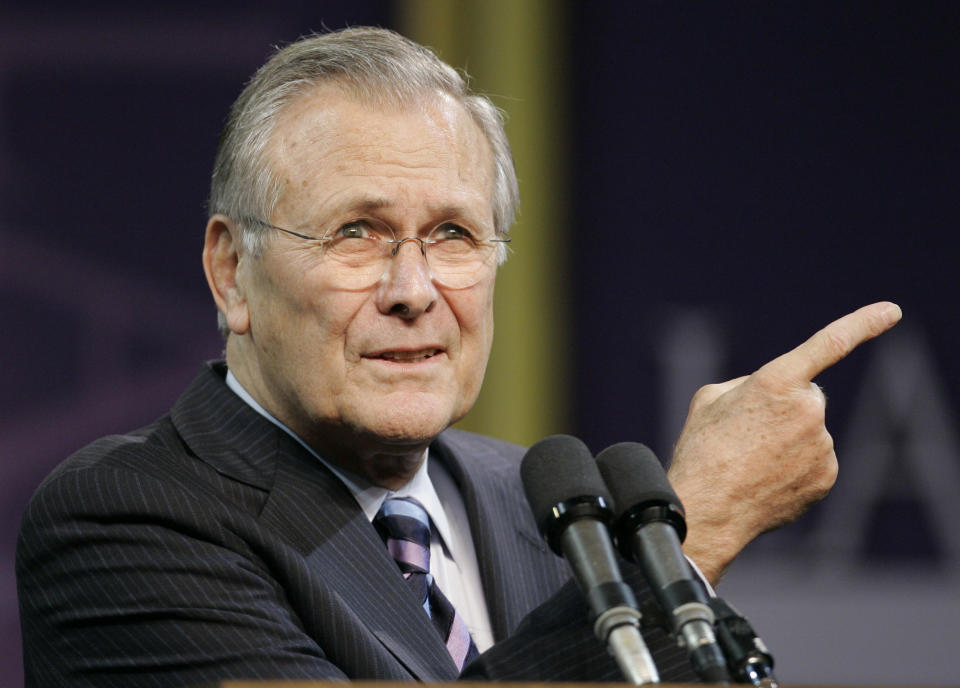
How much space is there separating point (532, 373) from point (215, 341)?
101 centimetres

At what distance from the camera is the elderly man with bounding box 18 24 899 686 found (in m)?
1.75

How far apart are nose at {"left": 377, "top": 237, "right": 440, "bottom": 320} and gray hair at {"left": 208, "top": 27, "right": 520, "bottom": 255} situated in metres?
0.22

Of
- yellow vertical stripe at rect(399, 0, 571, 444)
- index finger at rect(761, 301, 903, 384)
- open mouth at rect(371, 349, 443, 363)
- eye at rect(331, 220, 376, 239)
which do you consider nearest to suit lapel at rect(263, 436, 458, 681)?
open mouth at rect(371, 349, 443, 363)

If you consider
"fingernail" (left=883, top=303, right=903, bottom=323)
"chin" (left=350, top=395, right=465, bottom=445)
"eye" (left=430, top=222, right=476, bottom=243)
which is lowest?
"chin" (left=350, top=395, right=465, bottom=445)

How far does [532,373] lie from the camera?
409 centimetres

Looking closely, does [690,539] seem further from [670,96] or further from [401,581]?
[670,96]

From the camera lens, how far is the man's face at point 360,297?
1978 mm

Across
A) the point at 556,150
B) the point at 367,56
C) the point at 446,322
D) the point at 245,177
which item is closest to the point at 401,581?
the point at 446,322

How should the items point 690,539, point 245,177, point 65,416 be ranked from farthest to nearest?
point 65,416 → point 245,177 → point 690,539

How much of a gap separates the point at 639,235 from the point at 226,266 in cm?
213

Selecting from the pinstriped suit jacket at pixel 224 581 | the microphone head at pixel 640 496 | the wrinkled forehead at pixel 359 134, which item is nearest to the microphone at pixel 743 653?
the microphone head at pixel 640 496

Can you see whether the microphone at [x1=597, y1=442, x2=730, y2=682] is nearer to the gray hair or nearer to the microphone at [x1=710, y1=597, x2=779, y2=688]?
the microphone at [x1=710, y1=597, x2=779, y2=688]

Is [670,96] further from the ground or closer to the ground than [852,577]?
further from the ground

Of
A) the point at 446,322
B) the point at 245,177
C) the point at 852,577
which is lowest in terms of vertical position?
the point at 852,577
